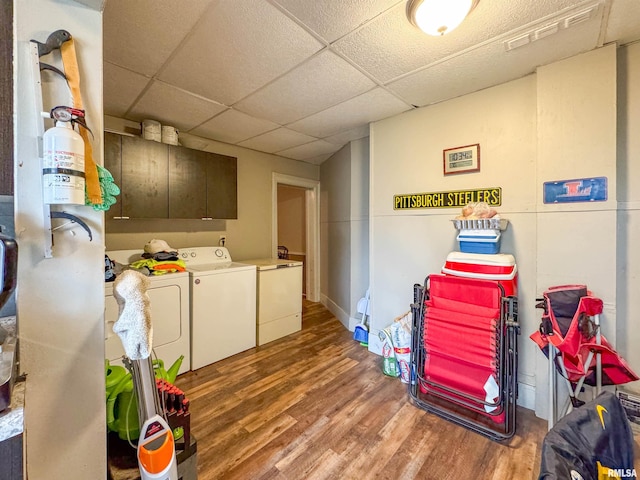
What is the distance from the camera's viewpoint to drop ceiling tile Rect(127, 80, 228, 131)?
7.13 feet

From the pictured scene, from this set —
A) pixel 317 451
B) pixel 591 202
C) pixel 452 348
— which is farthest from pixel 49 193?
pixel 591 202

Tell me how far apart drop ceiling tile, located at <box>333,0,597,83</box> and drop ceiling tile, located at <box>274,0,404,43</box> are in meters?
0.05

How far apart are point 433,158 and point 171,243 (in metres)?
2.82

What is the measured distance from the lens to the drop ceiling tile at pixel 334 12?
52.0 inches

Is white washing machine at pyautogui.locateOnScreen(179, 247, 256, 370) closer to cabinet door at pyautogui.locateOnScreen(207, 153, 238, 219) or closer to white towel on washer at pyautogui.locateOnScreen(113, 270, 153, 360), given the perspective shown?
cabinet door at pyautogui.locateOnScreen(207, 153, 238, 219)

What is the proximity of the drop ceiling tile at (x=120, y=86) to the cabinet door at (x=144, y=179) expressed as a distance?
29cm

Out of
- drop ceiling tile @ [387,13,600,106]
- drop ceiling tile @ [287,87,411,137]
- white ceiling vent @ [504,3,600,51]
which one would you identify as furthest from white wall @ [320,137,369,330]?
white ceiling vent @ [504,3,600,51]

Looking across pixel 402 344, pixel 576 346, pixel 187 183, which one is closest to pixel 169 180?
pixel 187 183

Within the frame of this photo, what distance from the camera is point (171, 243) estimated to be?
3.03 m

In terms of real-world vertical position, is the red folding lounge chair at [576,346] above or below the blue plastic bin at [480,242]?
below

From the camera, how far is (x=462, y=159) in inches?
88.7

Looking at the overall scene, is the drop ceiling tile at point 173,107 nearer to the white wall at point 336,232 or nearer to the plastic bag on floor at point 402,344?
the white wall at point 336,232

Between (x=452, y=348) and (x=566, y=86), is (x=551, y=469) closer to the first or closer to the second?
(x=452, y=348)

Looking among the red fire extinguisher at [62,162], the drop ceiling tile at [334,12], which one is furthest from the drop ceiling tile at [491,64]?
the red fire extinguisher at [62,162]
